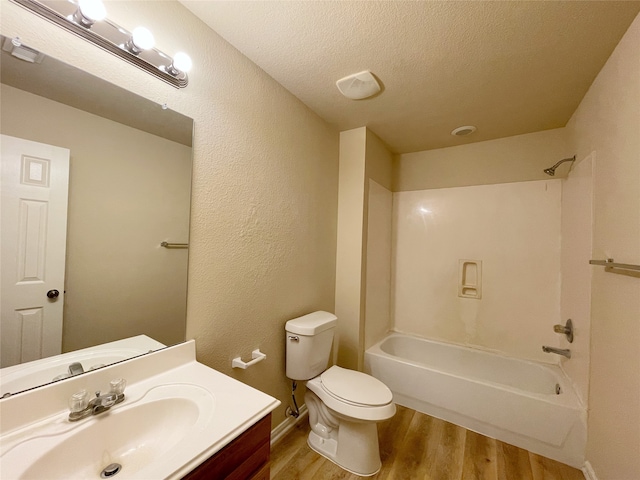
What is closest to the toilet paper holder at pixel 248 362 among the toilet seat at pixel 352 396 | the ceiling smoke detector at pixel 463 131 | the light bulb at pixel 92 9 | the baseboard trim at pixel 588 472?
Answer: the toilet seat at pixel 352 396

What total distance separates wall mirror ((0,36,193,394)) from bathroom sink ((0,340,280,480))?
133 mm

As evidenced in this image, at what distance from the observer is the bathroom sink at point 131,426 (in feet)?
2.19

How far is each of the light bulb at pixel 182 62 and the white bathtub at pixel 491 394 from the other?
2.30 m

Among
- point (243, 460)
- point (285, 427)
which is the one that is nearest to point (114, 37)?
point (243, 460)

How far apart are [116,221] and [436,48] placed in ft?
5.57

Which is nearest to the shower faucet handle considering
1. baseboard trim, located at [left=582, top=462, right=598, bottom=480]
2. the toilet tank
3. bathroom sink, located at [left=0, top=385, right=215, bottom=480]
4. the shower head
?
baseboard trim, located at [left=582, top=462, right=598, bottom=480]

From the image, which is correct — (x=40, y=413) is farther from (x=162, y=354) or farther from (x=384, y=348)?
(x=384, y=348)

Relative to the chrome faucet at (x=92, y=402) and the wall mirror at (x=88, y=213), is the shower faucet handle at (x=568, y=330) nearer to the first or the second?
the wall mirror at (x=88, y=213)

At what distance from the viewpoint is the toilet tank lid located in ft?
5.44

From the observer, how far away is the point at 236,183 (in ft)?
4.67

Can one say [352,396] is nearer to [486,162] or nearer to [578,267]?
[578,267]

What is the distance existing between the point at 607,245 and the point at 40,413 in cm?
248

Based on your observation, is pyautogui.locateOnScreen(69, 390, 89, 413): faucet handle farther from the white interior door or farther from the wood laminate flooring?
the wood laminate flooring

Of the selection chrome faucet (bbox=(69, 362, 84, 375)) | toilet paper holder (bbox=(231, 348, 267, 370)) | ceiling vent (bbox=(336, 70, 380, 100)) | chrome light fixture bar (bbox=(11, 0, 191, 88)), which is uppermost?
ceiling vent (bbox=(336, 70, 380, 100))
